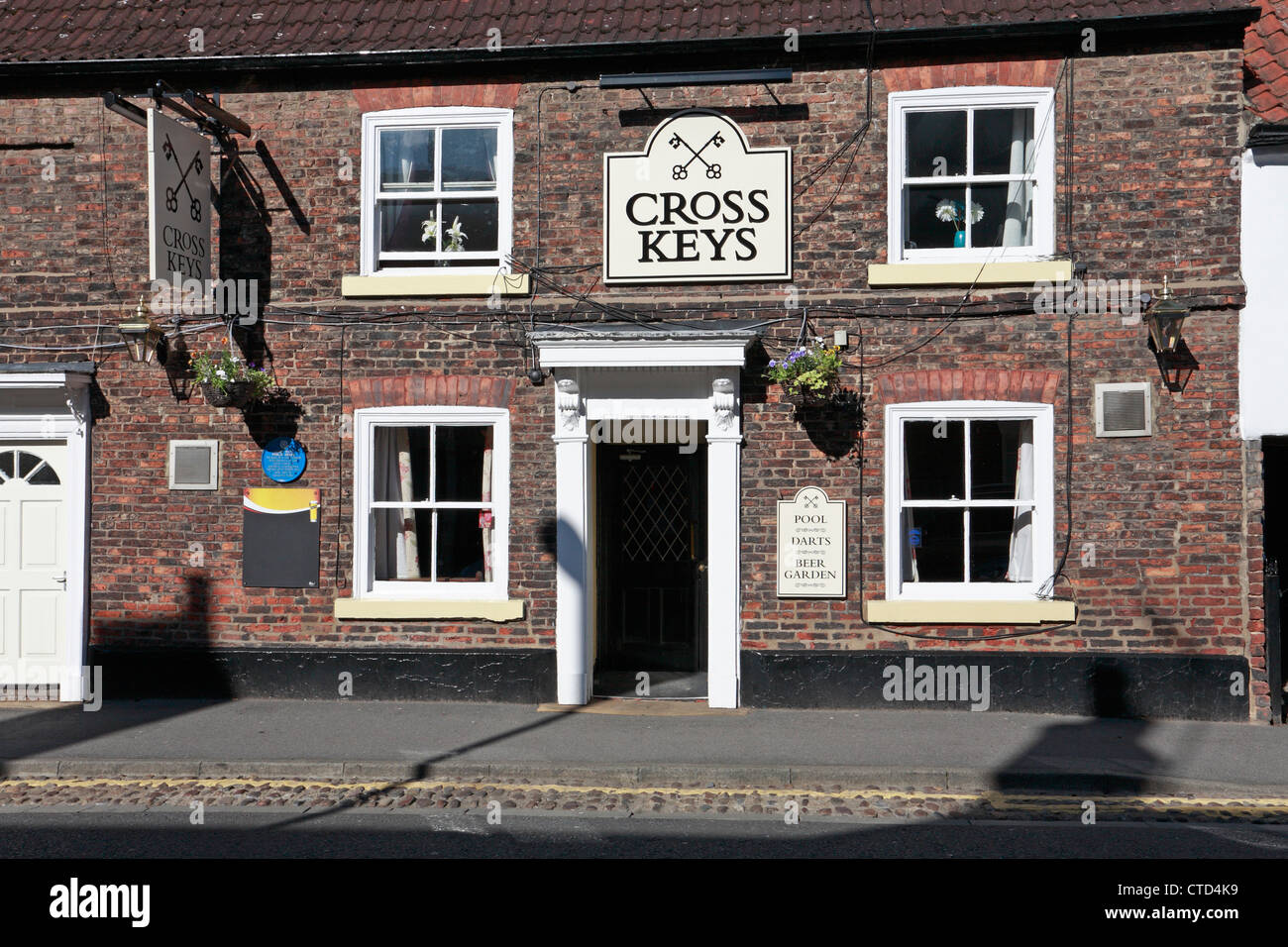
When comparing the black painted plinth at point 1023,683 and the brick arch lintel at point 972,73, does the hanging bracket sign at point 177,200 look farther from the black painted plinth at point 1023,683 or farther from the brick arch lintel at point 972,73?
the brick arch lintel at point 972,73

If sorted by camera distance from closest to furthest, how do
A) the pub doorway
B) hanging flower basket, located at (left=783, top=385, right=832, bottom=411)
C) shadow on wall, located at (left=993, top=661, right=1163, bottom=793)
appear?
1. shadow on wall, located at (left=993, top=661, right=1163, bottom=793)
2. hanging flower basket, located at (left=783, top=385, right=832, bottom=411)
3. the pub doorway

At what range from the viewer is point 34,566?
10.6m

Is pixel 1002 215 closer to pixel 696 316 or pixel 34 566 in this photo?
pixel 696 316

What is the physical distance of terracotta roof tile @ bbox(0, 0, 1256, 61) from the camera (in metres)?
9.87

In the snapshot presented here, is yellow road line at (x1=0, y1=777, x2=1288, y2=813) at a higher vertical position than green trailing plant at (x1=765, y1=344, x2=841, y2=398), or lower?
lower

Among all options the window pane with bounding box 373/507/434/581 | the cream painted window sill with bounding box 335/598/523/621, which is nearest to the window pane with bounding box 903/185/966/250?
the cream painted window sill with bounding box 335/598/523/621

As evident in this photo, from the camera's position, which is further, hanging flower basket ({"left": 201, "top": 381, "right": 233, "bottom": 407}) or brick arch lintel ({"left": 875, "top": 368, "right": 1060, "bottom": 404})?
hanging flower basket ({"left": 201, "top": 381, "right": 233, "bottom": 407})

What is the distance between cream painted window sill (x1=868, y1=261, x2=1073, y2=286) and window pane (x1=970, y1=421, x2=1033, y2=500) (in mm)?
1220

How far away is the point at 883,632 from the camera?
988 centimetres

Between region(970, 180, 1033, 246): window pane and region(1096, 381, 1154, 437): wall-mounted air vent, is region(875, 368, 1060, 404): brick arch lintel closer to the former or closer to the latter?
region(1096, 381, 1154, 437): wall-mounted air vent

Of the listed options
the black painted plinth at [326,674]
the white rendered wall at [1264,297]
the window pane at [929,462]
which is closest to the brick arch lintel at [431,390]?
the black painted plinth at [326,674]

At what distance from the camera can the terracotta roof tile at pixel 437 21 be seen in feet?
32.4

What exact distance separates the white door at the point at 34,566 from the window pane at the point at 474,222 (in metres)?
4.15

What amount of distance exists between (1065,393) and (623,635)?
466 cm
